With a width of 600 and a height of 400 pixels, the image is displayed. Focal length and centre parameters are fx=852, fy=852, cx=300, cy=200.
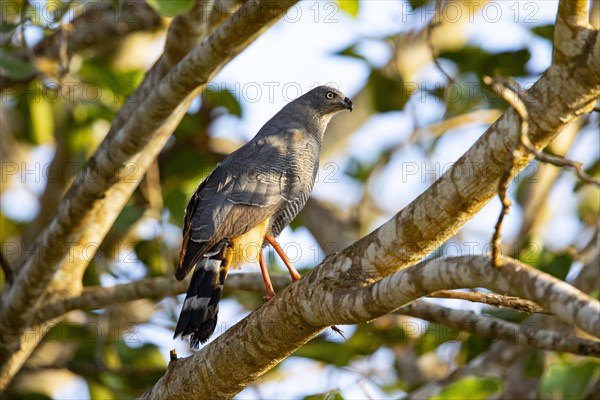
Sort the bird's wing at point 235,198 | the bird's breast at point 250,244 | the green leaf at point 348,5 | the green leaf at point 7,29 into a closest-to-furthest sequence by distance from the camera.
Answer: the bird's wing at point 235,198 < the green leaf at point 348,5 < the bird's breast at point 250,244 < the green leaf at point 7,29

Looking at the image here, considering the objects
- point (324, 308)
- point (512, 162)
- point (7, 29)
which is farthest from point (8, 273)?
point (512, 162)

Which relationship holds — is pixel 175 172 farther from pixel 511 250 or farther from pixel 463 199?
pixel 463 199

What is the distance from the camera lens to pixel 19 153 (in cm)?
877

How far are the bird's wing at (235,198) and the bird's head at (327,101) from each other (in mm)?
918

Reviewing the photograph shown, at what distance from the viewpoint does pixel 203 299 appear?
4676mm

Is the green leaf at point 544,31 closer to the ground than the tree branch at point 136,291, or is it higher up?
higher up

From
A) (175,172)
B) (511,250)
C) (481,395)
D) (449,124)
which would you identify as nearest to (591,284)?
(511,250)

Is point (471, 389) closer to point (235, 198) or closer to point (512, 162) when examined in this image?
point (235, 198)

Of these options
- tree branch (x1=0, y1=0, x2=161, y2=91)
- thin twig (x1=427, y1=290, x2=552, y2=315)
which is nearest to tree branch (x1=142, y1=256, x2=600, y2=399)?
thin twig (x1=427, y1=290, x2=552, y2=315)

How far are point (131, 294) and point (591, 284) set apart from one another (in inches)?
127

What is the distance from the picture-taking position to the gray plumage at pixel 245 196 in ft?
15.6

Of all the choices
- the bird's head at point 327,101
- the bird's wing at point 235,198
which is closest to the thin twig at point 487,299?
the bird's wing at point 235,198

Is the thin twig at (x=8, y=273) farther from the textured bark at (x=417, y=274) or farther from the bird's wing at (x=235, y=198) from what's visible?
the textured bark at (x=417, y=274)

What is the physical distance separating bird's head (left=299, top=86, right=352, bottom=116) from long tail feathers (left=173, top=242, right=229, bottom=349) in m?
1.93
